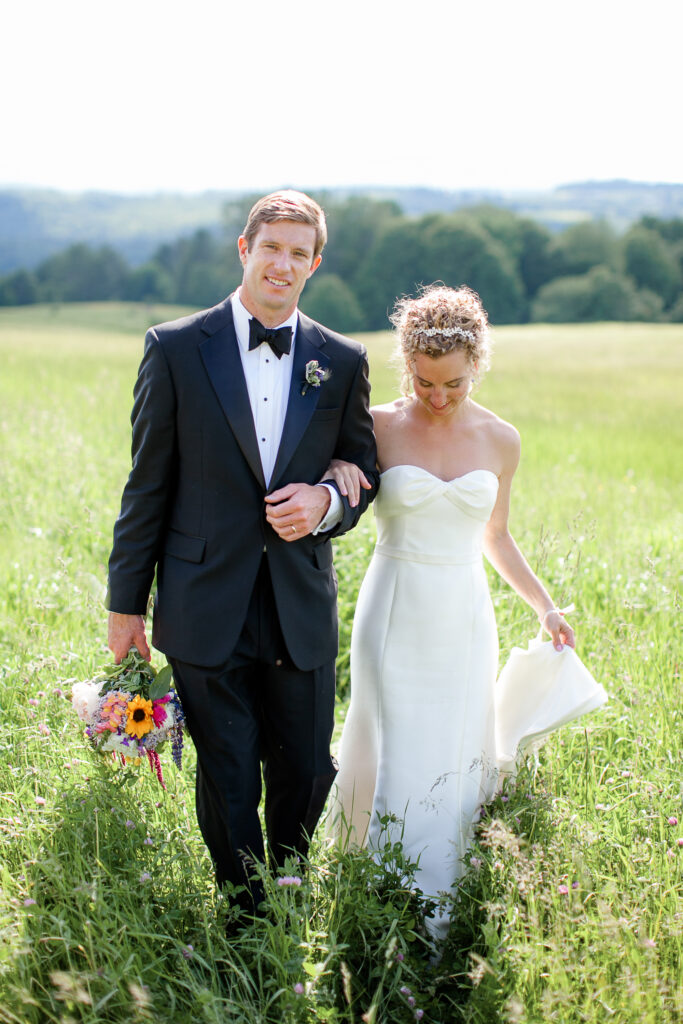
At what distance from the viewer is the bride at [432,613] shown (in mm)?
3453

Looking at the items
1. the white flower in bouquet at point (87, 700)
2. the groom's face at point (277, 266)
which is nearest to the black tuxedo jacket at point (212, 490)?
the groom's face at point (277, 266)

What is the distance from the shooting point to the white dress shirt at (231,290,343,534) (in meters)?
3.03

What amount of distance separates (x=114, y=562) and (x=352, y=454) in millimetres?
963

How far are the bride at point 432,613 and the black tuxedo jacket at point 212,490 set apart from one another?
437mm

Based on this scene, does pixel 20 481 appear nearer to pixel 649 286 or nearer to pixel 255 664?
pixel 255 664

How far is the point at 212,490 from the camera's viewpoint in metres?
2.98

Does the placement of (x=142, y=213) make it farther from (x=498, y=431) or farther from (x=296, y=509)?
(x=296, y=509)

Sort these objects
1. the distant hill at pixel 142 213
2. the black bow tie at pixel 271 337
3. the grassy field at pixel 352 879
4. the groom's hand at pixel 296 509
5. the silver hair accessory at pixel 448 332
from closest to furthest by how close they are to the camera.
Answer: the grassy field at pixel 352 879 → the groom's hand at pixel 296 509 → the black bow tie at pixel 271 337 → the silver hair accessory at pixel 448 332 → the distant hill at pixel 142 213

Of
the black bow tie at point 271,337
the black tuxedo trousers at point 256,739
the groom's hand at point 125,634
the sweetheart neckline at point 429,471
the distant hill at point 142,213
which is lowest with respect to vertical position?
the black tuxedo trousers at point 256,739

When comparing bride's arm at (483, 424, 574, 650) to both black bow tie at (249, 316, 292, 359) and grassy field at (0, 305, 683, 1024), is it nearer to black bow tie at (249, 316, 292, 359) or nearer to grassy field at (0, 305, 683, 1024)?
grassy field at (0, 305, 683, 1024)

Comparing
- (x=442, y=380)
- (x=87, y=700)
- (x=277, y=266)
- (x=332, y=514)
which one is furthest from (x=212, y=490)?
(x=442, y=380)

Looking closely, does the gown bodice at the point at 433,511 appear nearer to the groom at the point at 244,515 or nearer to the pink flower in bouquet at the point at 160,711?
the groom at the point at 244,515

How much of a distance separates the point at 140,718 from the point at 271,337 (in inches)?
55.5

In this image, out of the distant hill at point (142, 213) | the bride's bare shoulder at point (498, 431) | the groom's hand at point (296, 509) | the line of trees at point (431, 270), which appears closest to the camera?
the groom's hand at point (296, 509)
